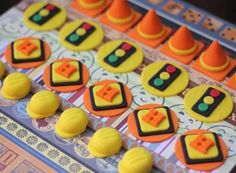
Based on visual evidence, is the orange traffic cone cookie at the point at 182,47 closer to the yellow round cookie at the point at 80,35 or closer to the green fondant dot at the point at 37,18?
the yellow round cookie at the point at 80,35

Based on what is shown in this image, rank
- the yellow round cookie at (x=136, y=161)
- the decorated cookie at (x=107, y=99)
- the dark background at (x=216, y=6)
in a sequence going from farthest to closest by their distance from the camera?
the dark background at (x=216, y=6) < the decorated cookie at (x=107, y=99) < the yellow round cookie at (x=136, y=161)

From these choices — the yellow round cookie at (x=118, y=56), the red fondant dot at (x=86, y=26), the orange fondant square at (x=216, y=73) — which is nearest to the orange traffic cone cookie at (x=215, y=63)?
the orange fondant square at (x=216, y=73)

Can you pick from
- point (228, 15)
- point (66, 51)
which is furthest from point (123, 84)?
point (228, 15)

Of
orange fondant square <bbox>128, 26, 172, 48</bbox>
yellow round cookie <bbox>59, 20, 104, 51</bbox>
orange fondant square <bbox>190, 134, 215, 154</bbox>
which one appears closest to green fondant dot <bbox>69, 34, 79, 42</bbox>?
yellow round cookie <bbox>59, 20, 104, 51</bbox>

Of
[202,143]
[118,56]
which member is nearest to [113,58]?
[118,56]

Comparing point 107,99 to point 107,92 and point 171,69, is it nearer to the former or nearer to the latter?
point 107,92

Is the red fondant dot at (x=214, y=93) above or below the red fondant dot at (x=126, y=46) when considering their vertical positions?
below
